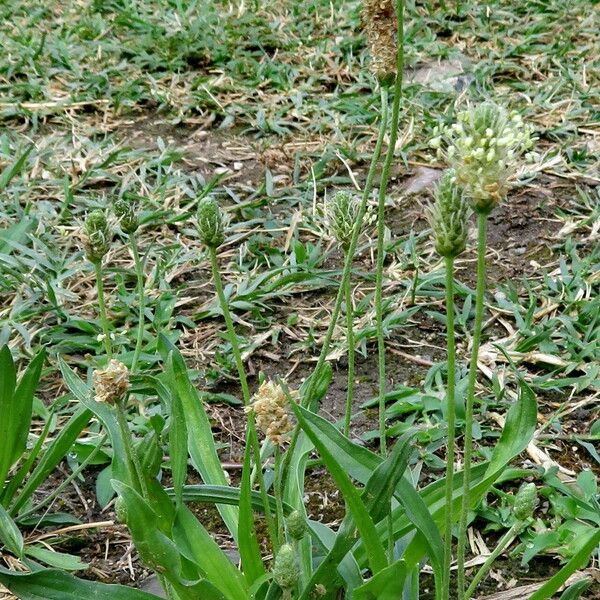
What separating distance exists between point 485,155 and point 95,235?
90 centimetres

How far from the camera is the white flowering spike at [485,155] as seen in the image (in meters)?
1.28

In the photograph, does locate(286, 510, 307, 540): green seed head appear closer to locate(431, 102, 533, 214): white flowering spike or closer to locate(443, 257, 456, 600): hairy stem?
locate(443, 257, 456, 600): hairy stem

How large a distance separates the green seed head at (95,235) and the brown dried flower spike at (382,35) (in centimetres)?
67

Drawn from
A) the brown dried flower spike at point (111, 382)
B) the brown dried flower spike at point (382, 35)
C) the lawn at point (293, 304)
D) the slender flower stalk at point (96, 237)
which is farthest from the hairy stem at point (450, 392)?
the slender flower stalk at point (96, 237)

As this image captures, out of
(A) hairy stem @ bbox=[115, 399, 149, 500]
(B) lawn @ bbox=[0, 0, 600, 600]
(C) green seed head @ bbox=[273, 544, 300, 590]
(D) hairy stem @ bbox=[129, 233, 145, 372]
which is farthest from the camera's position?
(D) hairy stem @ bbox=[129, 233, 145, 372]

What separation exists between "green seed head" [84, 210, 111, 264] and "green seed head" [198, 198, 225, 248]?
0.30 m

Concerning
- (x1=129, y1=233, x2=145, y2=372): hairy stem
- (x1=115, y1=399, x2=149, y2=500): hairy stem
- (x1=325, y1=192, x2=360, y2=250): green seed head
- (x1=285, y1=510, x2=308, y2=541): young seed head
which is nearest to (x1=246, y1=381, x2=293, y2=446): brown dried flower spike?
(x1=285, y1=510, x2=308, y2=541): young seed head

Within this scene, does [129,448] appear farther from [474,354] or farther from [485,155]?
[485,155]

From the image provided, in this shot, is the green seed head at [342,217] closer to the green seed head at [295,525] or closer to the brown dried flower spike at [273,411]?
the brown dried flower spike at [273,411]

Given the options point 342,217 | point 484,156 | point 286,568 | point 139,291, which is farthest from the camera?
point 139,291

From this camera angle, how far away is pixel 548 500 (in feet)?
7.67

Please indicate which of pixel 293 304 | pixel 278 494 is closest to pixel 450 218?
pixel 278 494

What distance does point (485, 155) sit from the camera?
1286 millimetres

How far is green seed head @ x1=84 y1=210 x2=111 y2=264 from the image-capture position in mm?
1883
